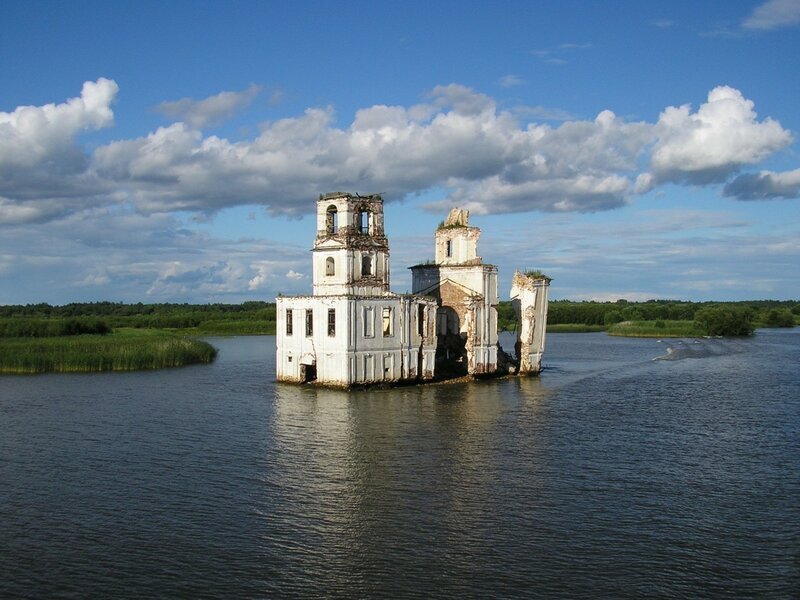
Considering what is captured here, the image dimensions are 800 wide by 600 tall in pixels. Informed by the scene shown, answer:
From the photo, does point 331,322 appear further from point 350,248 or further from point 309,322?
point 350,248

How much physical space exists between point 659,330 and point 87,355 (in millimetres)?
90814

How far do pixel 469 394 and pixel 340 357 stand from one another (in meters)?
8.27

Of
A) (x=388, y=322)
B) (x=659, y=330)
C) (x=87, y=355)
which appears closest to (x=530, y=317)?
(x=388, y=322)

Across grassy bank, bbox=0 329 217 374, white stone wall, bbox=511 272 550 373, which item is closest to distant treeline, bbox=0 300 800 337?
grassy bank, bbox=0 329 217 374

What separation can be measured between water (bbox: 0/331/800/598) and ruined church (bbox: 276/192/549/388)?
459 cm

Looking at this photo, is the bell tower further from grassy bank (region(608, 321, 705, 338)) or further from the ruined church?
grassy bank (region(608, 321, 705, 338))

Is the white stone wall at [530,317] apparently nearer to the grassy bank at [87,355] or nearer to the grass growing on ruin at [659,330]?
the grassy bank at [87,355]

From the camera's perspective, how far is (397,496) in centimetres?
2500

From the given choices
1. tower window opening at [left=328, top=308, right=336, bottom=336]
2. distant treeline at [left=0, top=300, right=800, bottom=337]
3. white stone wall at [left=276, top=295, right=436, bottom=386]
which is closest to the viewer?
white stone wall at [left=276, top=295, right=436, bottom=386]

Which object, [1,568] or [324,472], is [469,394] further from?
[1,568]

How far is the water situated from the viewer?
1831 centimetres

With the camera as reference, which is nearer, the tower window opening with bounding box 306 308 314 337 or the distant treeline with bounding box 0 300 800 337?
the tower window opening with bounding box 306 308 314 337

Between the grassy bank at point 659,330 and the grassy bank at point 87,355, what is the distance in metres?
77.6

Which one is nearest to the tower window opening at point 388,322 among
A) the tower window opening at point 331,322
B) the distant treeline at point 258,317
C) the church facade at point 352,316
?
the church facade at point 352,316
